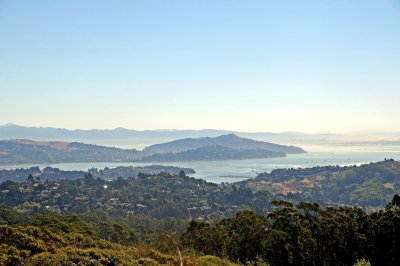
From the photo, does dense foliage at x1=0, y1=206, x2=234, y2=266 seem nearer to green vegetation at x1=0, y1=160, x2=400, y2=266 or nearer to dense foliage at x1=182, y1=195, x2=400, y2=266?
green vegetation at x1=0, y1=160, x2=400, y2=266

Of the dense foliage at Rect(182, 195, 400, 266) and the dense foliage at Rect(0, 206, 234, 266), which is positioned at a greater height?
the dense foliage at Rect(0, 206, 234, 266)

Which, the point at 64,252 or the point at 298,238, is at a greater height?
the point at 64,252

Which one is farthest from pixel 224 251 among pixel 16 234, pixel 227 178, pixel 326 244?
pixel 227 178

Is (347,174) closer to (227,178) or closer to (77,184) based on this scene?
(227,178)

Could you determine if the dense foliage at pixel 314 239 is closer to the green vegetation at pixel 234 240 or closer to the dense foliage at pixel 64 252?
the green vegetation at pixel 234 240

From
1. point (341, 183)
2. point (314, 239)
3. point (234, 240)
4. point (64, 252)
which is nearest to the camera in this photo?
point (64, 252)

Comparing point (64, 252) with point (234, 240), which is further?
point (234, 240)

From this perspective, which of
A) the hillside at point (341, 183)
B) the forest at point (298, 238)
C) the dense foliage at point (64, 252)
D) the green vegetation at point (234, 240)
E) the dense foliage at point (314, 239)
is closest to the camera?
the dense foliage at point (64, 252)

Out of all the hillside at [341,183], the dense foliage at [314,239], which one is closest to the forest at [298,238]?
the dense foliage at [314,239]

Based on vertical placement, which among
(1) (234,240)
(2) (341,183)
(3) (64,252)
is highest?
(3) (64,252)

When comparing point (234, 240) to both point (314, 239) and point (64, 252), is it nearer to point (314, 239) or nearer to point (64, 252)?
point (314, 239)

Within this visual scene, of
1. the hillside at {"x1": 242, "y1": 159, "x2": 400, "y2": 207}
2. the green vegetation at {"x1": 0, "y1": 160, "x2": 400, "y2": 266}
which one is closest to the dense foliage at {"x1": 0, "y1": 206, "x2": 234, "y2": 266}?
the green vegetation at {"x1": 0, "y1": 160, "x2": 400, "y2": 266}

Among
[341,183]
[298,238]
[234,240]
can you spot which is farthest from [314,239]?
[341,183]
